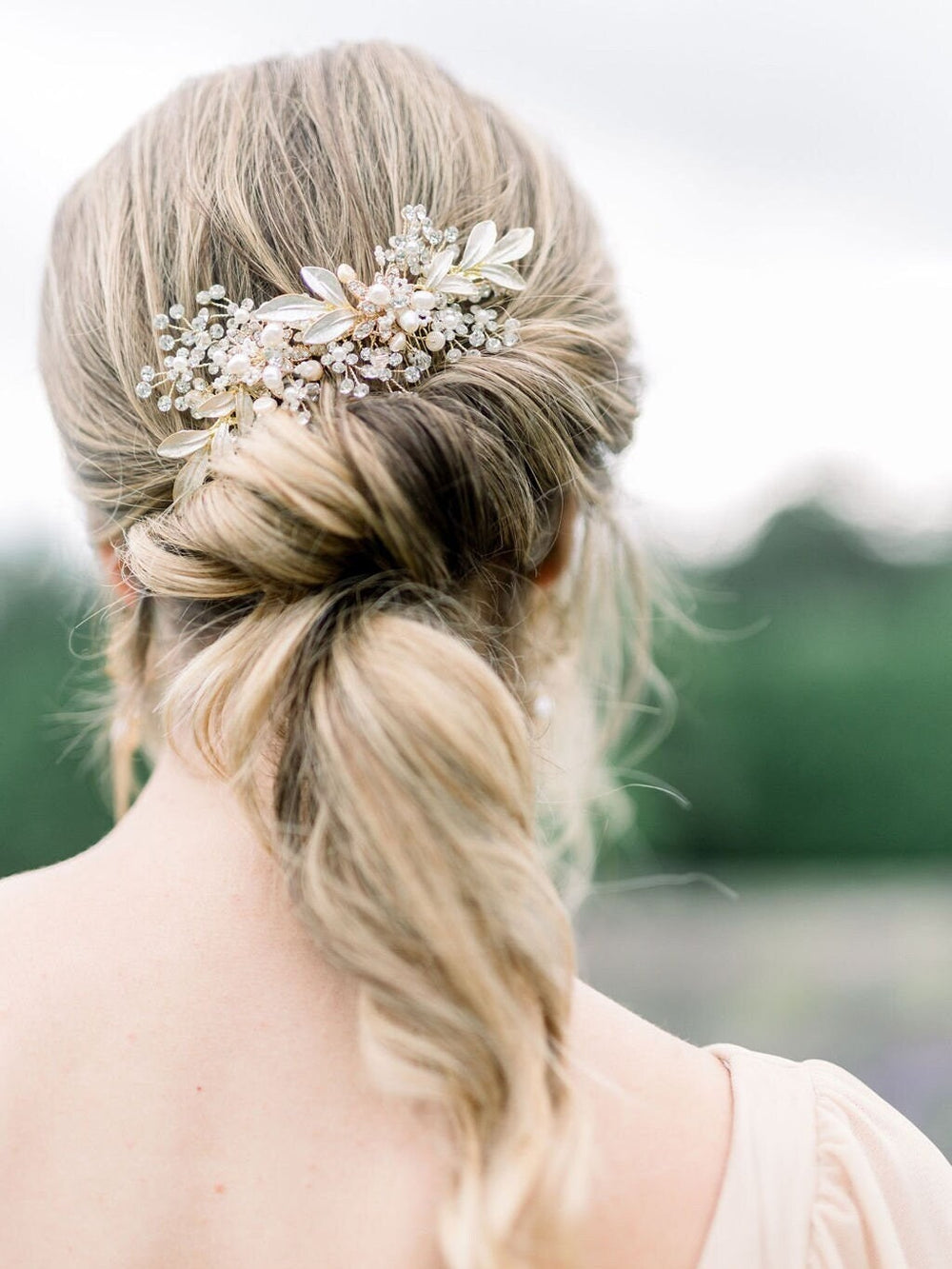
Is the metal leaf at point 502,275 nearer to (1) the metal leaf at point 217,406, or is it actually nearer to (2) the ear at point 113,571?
A: (1) the metal leaf at point 217,406

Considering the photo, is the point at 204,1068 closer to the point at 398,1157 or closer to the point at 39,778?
the point at 398,1157

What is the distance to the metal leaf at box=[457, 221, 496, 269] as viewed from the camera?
1.37m

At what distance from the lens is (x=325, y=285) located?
130 cm

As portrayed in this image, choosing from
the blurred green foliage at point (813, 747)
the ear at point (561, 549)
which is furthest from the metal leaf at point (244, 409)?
the blurred green foliage at point (813, 747)

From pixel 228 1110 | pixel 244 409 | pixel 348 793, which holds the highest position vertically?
pixel 244 409

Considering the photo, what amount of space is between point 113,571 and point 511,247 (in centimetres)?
66

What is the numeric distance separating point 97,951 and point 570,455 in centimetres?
77

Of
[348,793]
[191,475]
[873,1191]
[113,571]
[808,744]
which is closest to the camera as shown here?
[348,793]

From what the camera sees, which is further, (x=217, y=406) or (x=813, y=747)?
(x=813, y=747)

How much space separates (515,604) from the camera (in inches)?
55.4

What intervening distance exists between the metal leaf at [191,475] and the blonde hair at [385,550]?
0.07ft

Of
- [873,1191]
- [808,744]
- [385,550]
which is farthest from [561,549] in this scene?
[808,744]

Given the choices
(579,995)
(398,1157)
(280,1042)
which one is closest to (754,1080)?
(579,995)

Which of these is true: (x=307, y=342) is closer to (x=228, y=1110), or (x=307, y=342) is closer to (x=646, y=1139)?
(x=228, y=1110)
